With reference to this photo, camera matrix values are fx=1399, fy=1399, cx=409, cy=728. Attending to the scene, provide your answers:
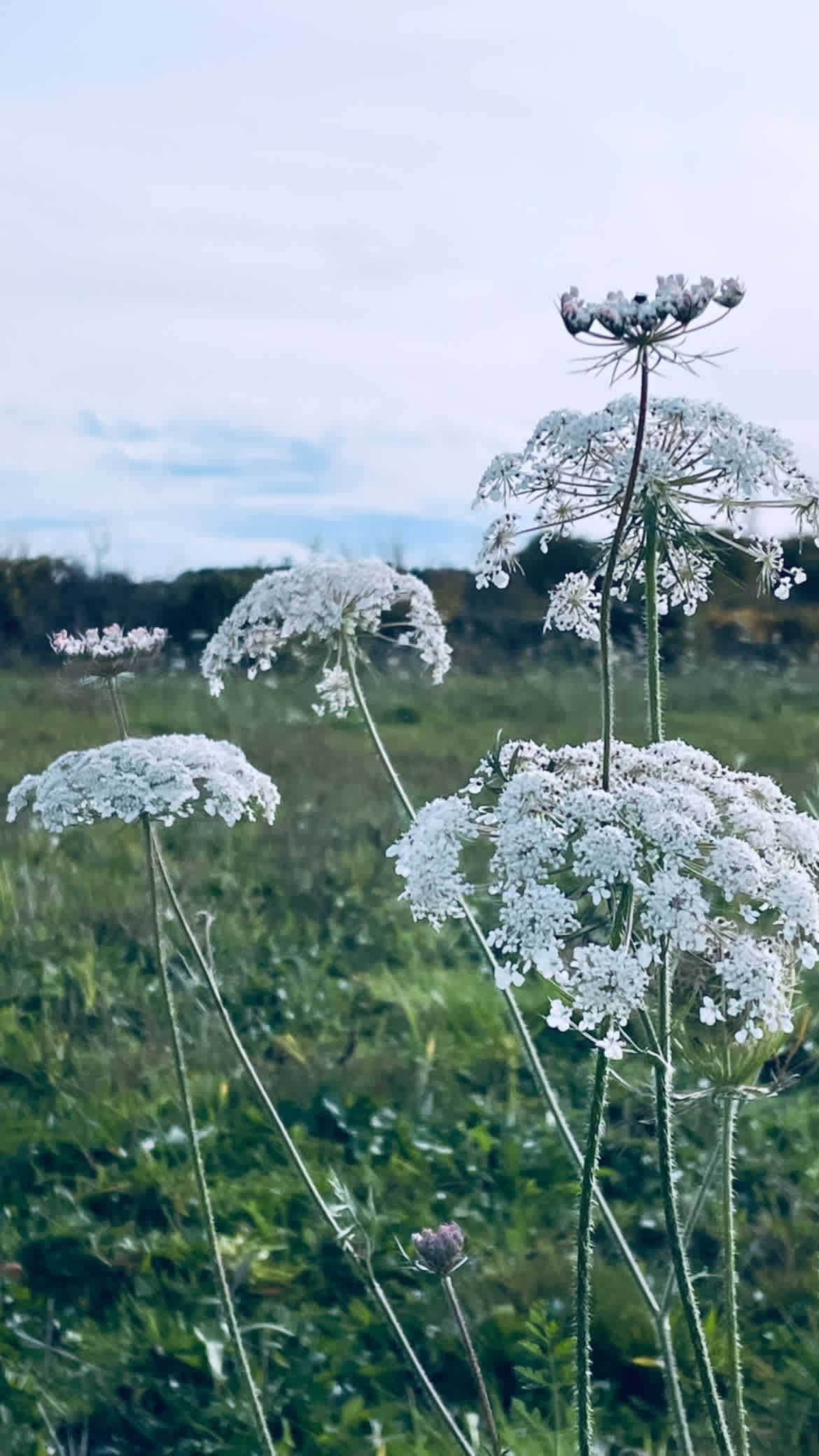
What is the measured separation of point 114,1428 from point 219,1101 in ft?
5.43

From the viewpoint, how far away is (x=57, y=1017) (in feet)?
20.4

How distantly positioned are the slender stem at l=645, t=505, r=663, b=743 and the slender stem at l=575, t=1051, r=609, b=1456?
633 mm

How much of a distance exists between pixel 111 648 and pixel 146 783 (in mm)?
831

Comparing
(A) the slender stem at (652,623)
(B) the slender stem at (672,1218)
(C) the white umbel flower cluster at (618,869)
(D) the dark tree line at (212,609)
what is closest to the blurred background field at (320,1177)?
(B) the slender stem at (672,1218)

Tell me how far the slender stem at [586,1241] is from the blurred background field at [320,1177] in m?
0.58

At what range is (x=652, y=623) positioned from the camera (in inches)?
94.3

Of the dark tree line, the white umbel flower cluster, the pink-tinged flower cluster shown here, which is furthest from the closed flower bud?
the dark tree line

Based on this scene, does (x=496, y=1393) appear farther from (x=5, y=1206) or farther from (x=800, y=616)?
(x=800, y=616)

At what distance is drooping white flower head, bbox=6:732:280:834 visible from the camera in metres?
3.04

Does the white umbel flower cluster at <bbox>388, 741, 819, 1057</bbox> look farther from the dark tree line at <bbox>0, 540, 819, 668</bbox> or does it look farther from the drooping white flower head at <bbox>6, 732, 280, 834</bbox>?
the dark tree line at <bbox>0, 540, 819, 668</bbox>

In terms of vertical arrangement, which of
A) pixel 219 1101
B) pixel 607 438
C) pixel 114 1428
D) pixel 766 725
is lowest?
pixel 114 1428

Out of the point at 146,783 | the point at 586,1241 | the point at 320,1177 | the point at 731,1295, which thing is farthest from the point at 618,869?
the point at 320,1177

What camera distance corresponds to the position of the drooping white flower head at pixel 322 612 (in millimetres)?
3527

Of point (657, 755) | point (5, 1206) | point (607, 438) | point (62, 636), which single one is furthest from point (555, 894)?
point (5, 1206)
